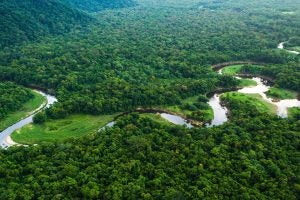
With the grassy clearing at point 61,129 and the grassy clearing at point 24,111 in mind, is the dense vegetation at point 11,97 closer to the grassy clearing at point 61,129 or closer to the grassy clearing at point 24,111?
the grassy clearing at point 24,111

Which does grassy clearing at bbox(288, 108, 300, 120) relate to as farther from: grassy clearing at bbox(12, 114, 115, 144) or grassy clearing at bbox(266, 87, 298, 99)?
grassy clearing at bbox(12, 114, 115, 144)

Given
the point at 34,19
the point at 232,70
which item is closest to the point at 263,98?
the point at 232,70

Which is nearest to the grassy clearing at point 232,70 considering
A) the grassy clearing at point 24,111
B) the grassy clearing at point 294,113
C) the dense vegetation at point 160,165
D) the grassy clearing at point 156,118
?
the grassy clearing at point 294,113

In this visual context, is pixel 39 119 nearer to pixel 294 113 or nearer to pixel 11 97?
pixel 11 97

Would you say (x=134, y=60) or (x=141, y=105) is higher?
(x=134, y=60)

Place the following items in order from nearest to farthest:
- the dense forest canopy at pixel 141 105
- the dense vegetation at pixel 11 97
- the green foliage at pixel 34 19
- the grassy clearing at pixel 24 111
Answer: the dense forest canopy at pixel 141 105 < the grassy clearing at pixel 24 111 < the dense vegetation at pixel 11 97 < the green foliage at pixel 34 19

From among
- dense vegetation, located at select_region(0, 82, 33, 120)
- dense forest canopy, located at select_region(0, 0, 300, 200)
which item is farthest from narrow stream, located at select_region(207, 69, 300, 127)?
dense vegetation, located at select_region(0, 82, 33, 120)

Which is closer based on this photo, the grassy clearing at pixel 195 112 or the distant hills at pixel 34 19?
the grassy clearing at pixel 195 112
